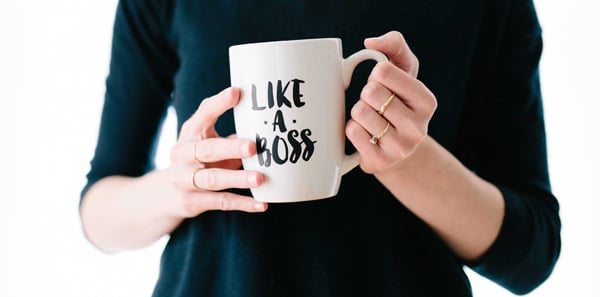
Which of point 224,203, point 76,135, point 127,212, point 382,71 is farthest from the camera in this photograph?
point 76,135

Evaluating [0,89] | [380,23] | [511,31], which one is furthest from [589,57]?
[0,89]

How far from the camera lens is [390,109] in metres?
0.52

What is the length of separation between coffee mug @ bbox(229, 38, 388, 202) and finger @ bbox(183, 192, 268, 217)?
3cm

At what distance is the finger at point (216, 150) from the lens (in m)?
0.54

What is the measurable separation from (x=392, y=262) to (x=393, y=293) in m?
0.04

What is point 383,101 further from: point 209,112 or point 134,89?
point 134,89

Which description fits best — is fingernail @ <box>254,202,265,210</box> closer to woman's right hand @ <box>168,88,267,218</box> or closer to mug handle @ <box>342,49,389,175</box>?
woman's right hand @ <box>168,88,267,218</box>

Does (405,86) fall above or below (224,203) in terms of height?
above

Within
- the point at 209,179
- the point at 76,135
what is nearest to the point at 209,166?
the point at 209,179

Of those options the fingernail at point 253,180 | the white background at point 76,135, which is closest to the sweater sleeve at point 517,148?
the fingernail at point 253,180

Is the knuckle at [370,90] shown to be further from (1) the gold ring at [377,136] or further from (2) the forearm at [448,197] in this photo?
(2) the forearm at [448,197]

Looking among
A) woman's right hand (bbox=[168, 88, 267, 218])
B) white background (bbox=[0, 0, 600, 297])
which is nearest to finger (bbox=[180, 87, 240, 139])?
woman's right hand (bbox=[168, 88, 267, 218])

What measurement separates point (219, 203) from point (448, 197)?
280 millimetres

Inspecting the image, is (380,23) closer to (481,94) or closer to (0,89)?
(481,94)
